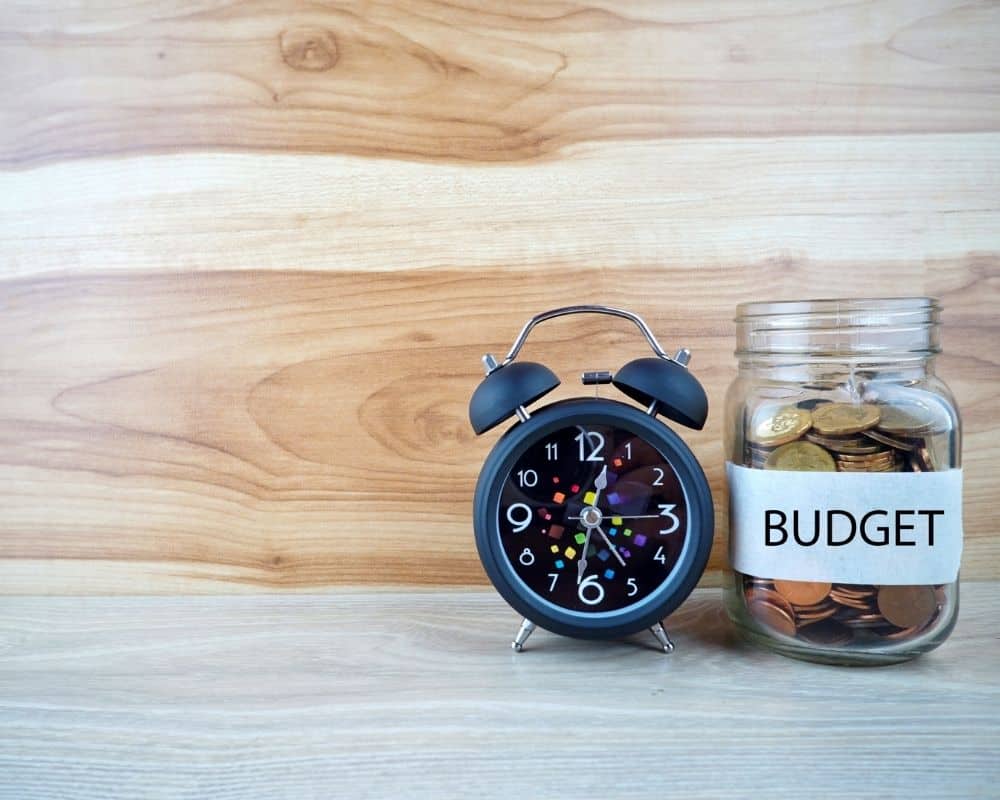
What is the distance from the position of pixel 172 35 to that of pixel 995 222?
3.21 ft

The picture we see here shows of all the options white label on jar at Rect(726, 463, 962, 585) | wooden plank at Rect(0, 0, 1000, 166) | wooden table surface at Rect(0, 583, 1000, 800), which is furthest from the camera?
wooden plank at Rect(0, 0, 1000, 166)

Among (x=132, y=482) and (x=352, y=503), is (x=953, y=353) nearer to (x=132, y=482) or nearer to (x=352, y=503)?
(x=352, y=503)

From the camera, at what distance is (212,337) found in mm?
994

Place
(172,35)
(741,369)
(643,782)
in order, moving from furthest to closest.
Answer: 1. (172,35)
2. (741,369)
3. (643,782)

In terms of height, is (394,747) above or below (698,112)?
below

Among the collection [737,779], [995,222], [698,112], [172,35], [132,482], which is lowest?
[737,779]

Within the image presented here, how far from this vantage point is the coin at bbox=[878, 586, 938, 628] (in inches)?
28.6

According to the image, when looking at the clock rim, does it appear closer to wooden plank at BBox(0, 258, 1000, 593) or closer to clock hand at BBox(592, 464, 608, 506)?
clock hand at BBox(592, 464, 608, 506)

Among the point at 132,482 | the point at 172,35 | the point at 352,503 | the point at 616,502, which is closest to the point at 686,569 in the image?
the point at 616,502

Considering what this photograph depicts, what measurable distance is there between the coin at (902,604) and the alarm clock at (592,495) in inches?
6.1

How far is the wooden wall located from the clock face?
0.22m

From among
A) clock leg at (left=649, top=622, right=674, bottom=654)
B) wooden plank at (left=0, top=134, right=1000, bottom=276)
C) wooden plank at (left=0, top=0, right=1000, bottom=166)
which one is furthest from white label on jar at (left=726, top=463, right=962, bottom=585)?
wooden plank at (left=0, top=0, right=1000, bottom=166)

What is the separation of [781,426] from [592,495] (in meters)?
0.18

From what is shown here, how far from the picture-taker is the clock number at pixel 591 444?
0.78 meters
